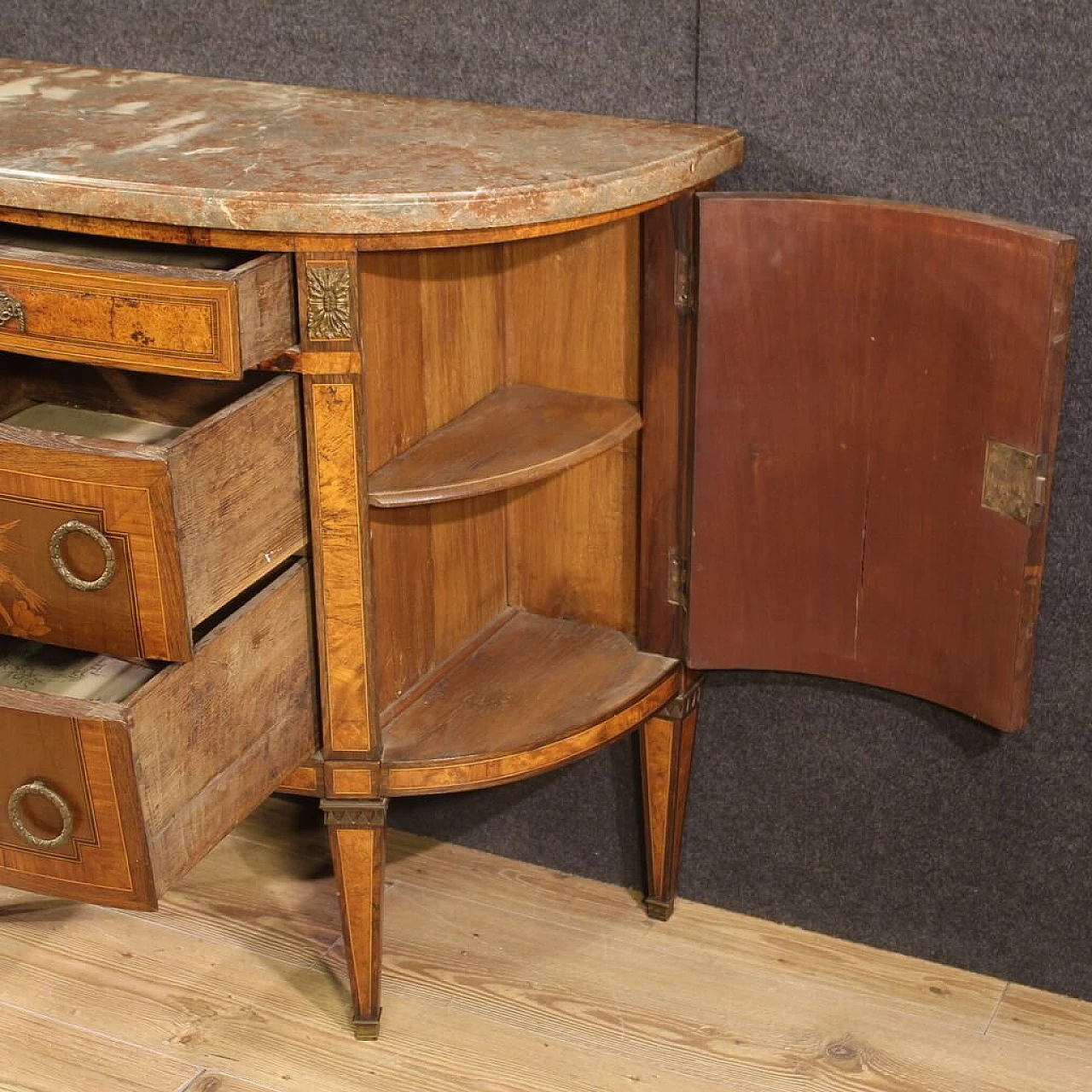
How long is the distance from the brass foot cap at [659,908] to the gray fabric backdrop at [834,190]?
0.17ft

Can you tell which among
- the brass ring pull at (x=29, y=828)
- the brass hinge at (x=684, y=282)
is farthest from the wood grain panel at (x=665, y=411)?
the brass ring pull at (x=29, y=828)

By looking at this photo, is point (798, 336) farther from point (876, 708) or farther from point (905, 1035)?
point (905, 1035)

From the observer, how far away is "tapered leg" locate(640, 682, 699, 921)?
1648 mm

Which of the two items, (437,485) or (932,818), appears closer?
(437,485)

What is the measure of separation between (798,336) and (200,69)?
688 millimetres

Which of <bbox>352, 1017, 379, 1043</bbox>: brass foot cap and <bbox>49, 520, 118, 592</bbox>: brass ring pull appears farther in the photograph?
<bbox>352, 1017, 379, 1043</bbox>: brass foot cap

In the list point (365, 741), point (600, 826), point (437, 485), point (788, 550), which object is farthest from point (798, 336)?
point (600, 826)

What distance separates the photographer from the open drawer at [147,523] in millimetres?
1163

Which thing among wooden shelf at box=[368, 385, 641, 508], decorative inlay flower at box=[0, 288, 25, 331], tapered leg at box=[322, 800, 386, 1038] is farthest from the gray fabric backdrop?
decorative inlay flower at box=[0, 288, 25, 331]

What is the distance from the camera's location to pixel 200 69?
167cm

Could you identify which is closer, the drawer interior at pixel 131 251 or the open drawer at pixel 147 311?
the open drawer at pixel 147 311

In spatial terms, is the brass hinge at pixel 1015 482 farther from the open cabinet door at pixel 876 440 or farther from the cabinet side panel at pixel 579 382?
the cabinet side panel at pixel 579 382

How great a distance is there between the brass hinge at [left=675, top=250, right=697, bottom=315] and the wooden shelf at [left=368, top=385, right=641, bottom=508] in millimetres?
118

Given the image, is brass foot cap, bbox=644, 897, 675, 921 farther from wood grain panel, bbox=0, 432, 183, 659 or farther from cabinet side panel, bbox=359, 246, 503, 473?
wood grain panel, bbox=0, 432, 183, 659
